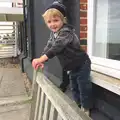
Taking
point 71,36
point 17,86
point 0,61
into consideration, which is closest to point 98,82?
point 71,36

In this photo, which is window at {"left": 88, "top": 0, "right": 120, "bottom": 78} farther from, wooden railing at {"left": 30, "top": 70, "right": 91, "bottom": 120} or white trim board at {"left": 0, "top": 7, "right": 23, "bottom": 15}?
white trim board at {"left": 0, "top": 7, "right": 23, "bottom": 15}

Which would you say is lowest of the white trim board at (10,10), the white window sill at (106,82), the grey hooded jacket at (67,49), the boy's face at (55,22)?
the white window sill at (106,82)

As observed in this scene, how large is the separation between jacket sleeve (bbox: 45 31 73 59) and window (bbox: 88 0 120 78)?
1.57 ft

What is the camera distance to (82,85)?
2490mm

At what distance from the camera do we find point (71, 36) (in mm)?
2289

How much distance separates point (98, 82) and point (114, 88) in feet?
0.89

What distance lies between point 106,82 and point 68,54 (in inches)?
16.1

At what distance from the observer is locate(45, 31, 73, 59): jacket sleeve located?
2152 mm

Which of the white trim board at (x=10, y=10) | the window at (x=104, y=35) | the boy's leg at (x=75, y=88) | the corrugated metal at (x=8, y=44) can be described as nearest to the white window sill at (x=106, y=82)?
the window at (x=104, y=35)

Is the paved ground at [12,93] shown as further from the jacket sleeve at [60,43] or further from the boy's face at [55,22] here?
the boy's face at [55,22]

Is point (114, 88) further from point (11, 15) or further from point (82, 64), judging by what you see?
point (11, 15)

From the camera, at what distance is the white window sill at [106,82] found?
215 centimetres

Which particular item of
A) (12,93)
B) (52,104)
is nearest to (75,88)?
(52,104)

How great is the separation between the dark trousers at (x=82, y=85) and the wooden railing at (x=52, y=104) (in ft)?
1.42
